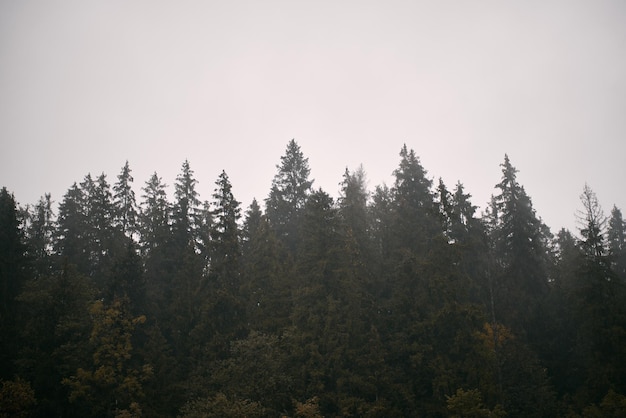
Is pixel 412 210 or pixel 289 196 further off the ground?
pixel 289 196

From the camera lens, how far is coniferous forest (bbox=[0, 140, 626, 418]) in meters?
27.1

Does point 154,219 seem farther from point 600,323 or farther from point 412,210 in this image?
point 600,323

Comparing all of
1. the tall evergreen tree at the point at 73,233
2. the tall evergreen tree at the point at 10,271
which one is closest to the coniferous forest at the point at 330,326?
the tall evergreen tree at the point at 10,271

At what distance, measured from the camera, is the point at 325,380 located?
28359 millimetres

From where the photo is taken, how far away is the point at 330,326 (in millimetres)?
29188

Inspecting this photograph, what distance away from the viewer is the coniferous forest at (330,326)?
27.1 m

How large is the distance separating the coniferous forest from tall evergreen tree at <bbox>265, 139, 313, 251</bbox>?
6.96 meters

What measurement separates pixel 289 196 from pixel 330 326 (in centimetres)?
1966

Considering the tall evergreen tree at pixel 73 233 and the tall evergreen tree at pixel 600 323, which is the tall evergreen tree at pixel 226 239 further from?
the tall evergreen tree at pixel 600 323

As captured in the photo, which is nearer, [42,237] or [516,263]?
[516,263]

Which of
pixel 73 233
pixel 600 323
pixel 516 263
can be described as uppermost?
pixel 73 233

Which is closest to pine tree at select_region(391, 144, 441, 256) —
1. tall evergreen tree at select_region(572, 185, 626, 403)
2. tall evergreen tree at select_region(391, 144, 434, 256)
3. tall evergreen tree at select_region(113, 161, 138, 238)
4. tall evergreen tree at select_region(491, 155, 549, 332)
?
tall evergreen tree at select_region(391, 144, 434, 256)

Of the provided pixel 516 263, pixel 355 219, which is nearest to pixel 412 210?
pixel 355 219

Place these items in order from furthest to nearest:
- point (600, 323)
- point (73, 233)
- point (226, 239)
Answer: point (73, 233) < point (226, 239) < point (600, 323)
